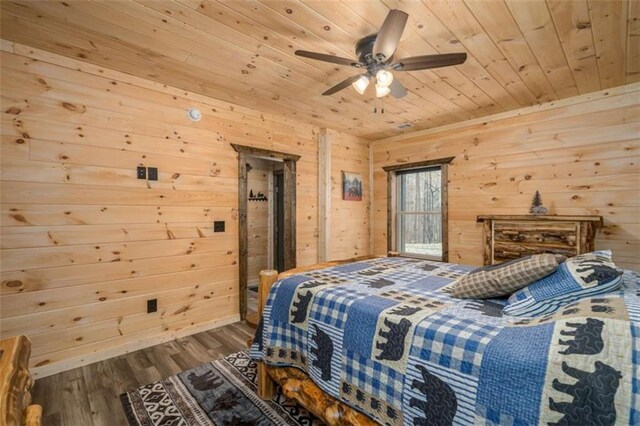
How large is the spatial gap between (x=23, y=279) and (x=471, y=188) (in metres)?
4.64

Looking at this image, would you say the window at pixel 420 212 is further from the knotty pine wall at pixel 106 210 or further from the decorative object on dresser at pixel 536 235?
the knotty pine wall at pixel 106 210

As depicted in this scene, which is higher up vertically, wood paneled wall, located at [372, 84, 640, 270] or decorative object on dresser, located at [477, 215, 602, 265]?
wood paneled wall, located at [372, 84, 640, 270]

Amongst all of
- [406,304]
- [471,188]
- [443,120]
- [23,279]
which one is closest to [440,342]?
[406,304]

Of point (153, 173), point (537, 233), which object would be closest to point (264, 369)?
point (153, 173)

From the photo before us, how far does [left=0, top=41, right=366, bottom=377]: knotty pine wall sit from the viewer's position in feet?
7.13

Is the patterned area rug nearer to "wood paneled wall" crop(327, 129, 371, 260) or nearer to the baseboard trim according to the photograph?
the baseboard trim

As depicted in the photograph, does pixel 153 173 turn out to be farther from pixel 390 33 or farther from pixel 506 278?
pixel 506 278

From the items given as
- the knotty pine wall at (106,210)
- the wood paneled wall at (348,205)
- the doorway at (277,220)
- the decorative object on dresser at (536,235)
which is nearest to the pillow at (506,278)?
the decorative object on dresser at (536,235)

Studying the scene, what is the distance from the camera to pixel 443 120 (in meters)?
3.88

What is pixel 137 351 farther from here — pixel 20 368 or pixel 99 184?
pixel 20 368

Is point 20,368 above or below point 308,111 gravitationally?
below

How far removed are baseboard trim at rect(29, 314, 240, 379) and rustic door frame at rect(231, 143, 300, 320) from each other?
15.3 inches

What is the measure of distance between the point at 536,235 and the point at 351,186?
2501mm

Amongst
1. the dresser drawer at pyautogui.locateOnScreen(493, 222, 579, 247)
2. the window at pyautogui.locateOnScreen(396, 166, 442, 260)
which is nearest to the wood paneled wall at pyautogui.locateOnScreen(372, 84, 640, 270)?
the window at pyautogui.locateOnScreen(396, 166, 442, 260)
